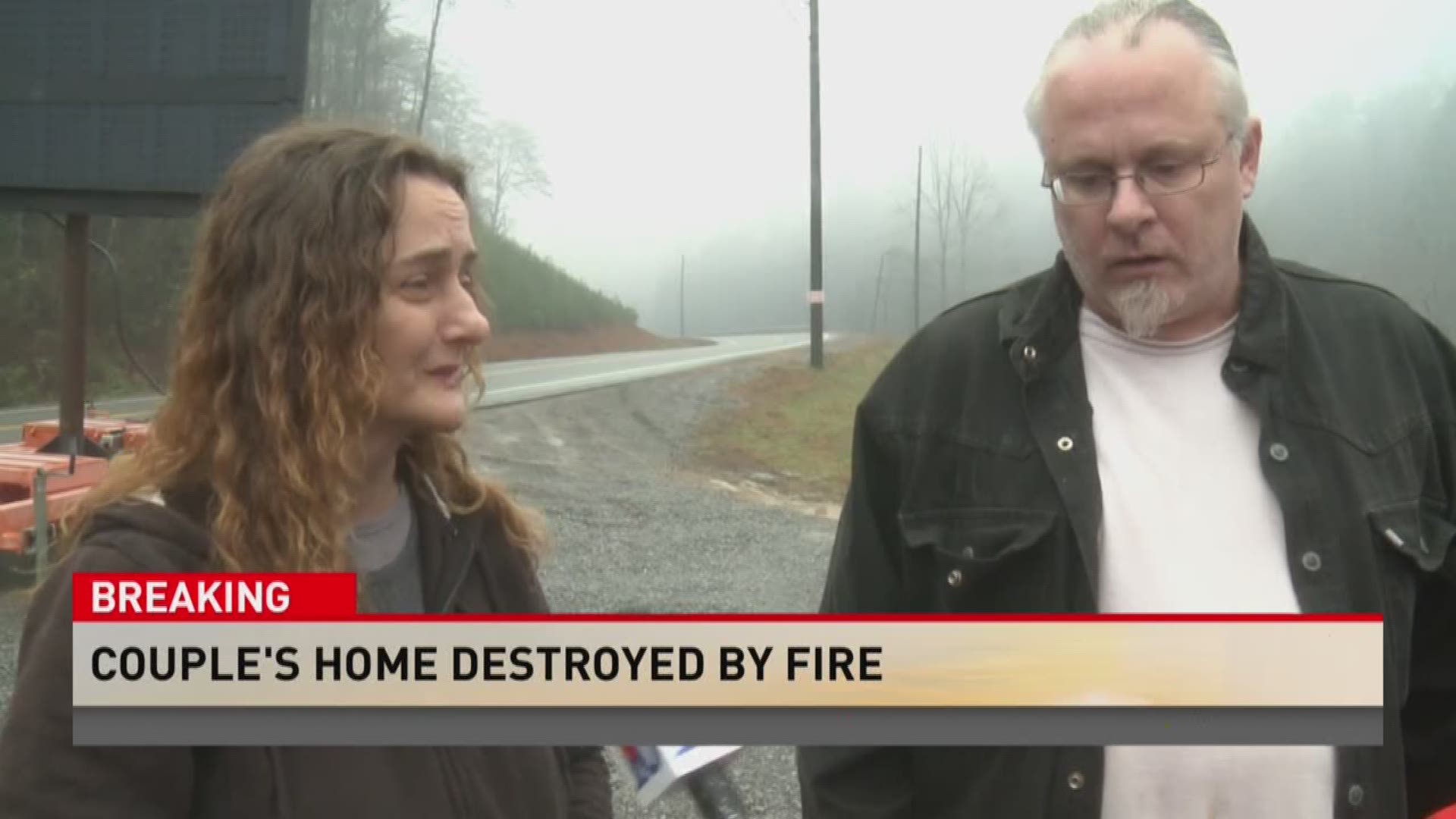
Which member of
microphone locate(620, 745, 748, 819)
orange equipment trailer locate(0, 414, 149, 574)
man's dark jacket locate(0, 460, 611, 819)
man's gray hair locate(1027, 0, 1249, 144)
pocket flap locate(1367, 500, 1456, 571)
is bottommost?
orange equipment trailer locate(0, 414, 149, 574)

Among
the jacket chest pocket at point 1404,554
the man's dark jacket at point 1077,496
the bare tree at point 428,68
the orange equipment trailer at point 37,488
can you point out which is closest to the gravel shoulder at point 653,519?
the orange equipment trailer at point 37,488

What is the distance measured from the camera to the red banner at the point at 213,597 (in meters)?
0.69

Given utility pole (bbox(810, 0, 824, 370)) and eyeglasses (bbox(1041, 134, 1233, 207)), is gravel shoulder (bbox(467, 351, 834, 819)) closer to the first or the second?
utility pole (bbox(810, 0, 824, 370))

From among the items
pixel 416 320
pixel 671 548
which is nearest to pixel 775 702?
pixel 416 320

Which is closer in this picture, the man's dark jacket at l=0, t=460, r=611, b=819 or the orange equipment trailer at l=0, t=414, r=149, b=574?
the man's dark jacket at l=0, t=460, r=611, b=819

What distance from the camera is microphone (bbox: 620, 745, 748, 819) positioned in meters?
0.89

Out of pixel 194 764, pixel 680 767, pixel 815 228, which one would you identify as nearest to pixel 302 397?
pixel 194 764

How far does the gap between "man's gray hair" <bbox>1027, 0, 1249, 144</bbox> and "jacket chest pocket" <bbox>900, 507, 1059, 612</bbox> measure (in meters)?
0.29

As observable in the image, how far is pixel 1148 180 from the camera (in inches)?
33.4

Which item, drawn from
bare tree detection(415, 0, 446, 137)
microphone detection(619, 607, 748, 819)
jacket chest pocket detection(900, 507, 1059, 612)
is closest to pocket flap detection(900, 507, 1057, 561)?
jacket chest pocket detection(900, 507, 1059, 612)

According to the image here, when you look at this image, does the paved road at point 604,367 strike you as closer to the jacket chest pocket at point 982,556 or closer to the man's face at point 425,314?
the jacket chest pocket at point 982,556

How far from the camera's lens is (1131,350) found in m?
0.93

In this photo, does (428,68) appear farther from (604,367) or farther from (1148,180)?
(1148,180)

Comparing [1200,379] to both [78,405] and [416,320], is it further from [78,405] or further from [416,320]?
[78,405]
